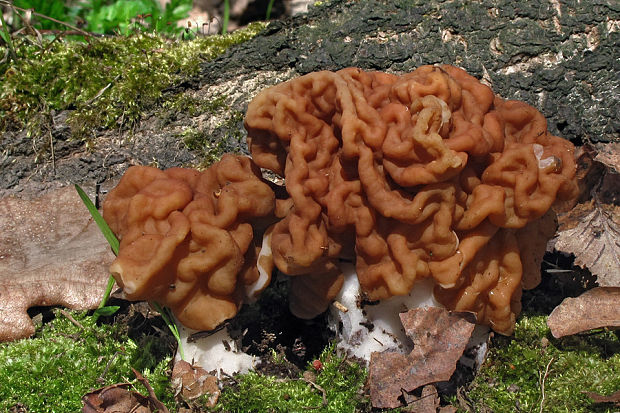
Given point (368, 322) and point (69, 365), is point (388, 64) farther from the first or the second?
point (69, 365)

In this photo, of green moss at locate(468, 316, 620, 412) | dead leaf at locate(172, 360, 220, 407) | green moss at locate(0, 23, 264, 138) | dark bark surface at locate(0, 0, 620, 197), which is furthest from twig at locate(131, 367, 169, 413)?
green moss at locate(0, 23, 264, 138)

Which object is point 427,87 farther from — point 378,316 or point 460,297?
point 378,316

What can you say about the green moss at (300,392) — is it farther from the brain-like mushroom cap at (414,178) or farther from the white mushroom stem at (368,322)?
the brain-like mushroom cap at (414,178)

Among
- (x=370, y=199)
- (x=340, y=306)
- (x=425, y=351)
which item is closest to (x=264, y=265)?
(x=340, y=306)

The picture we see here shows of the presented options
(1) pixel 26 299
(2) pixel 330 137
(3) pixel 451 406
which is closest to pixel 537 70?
(2) pixel 330 137

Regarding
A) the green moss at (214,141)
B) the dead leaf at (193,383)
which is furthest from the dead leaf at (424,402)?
the green moss at (214,141)

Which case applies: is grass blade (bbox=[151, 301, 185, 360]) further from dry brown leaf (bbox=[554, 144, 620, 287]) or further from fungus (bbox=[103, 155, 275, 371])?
dry brown leaf (bbox=[554, 144, 620, 287])
